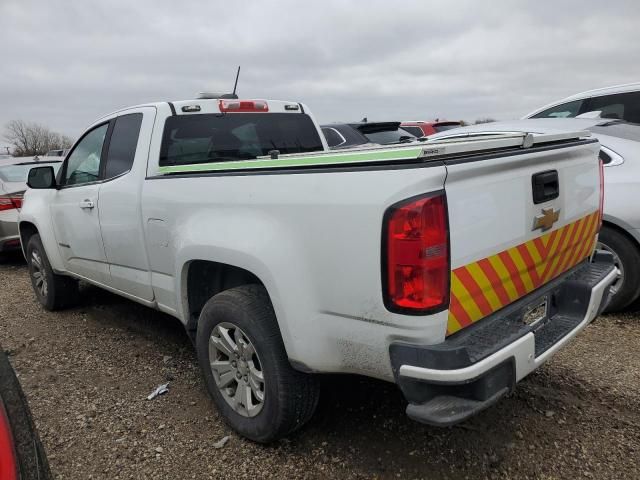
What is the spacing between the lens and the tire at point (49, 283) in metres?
4.95

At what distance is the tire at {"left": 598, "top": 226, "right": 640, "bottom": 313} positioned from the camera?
13.0ft

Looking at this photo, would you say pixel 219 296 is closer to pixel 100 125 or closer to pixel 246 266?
pixel 246 266

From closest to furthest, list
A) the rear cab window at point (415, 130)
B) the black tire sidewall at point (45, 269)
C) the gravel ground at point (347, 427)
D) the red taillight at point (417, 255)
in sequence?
1. the red taillight at point (417, 255)
2. the gravel ground at point (347, 427)
3. the black tire sidewall at point (45, 269)
4. the rear cab window at point (415, 130)

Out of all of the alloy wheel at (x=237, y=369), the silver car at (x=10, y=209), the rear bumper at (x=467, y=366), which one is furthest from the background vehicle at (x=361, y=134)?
the rear bumper at (x=467, y=366)

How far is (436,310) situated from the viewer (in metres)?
1.90

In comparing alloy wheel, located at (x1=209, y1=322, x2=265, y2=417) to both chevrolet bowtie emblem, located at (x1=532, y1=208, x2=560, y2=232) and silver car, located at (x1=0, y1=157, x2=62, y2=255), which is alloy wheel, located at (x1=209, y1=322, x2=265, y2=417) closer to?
chevrolet bowtie emblem, located at (x1=532, y1=208, x2=560, y2=232)

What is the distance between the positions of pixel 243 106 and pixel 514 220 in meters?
2.29

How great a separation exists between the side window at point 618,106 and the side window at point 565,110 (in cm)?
14

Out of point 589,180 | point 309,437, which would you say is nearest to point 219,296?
point 309,437

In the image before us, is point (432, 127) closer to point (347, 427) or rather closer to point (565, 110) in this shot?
point (565, 110)

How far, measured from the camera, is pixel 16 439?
4.51 feet

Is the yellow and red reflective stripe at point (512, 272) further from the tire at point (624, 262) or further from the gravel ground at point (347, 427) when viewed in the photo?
the tire at point (624, 262)

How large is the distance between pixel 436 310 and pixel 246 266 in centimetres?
93

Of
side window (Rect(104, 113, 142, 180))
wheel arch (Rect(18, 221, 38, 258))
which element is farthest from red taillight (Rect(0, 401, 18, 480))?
wheel arch (Rect(18, 221, 38, 258))
